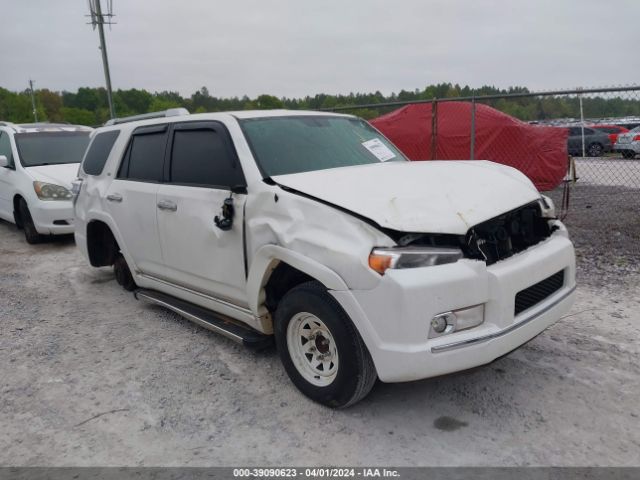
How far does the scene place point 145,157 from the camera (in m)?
4.80

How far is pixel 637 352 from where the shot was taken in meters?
3.81

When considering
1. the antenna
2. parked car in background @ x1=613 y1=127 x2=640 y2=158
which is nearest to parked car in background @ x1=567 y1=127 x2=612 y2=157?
parked car in background @ x1=613 y1=127 x2=640 y2=158

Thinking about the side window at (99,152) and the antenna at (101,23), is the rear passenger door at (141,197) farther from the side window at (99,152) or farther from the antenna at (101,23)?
the antenna at (101,23)

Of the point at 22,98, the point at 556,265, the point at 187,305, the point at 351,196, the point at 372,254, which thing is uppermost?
the point at 22,98

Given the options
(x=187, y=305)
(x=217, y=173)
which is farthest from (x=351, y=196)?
(x=187, y=305)

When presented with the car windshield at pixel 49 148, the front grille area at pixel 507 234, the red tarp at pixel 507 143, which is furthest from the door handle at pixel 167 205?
the red tarp at pixel 507 143

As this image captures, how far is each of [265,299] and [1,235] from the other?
7836 mm

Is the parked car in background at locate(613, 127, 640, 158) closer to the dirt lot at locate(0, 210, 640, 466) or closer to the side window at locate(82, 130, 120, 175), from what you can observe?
the dirt lot at locate(0, 210, 640, 466)

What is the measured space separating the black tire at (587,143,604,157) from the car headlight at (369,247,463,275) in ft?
64.6

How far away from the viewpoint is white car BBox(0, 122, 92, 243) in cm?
805

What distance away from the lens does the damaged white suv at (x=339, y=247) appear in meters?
2.75

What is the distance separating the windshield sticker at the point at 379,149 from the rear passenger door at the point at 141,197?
1.72m

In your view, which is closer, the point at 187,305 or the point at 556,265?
the point at 556,265

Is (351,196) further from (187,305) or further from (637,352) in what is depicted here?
(637,352)
